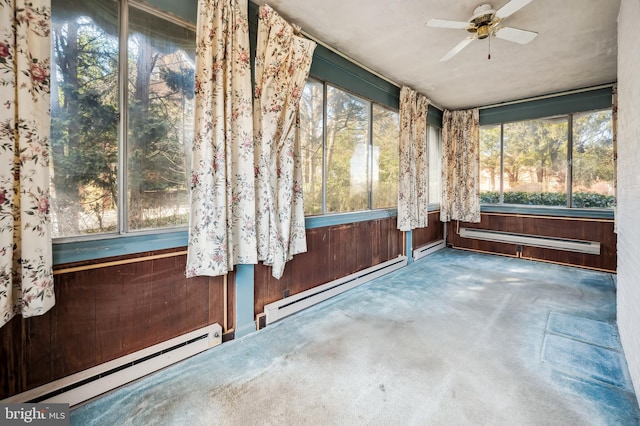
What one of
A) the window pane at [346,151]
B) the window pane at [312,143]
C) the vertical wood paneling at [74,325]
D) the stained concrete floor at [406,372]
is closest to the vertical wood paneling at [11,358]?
the vertical wood paneling at [74,325]

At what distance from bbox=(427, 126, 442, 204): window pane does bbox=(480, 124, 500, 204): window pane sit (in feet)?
2.32

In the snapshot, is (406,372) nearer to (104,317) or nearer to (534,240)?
(104,317)

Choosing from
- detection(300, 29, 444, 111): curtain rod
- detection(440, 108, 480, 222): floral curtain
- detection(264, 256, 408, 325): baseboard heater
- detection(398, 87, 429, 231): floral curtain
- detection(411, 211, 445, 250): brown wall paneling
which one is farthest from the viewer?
detection(440, 108, 480, 222): floral curtain

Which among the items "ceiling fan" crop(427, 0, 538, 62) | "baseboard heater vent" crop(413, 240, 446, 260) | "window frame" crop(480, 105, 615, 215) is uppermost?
"ceiling fan" crop(427, 0, 538, 62)

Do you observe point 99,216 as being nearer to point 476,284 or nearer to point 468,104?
point 476,284

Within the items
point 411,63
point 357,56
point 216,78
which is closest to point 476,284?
point 411,63

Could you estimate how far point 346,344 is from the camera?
2.18 metres

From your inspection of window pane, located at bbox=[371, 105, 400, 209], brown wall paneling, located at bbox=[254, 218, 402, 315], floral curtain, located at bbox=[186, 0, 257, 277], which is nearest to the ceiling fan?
floral curtain, located at bbox=[186, 0, 257, 277]

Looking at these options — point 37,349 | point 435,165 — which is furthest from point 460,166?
point 37,349

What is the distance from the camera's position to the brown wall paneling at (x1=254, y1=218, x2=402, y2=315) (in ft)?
8.26

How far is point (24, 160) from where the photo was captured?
128cm

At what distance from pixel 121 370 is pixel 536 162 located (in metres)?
5.82

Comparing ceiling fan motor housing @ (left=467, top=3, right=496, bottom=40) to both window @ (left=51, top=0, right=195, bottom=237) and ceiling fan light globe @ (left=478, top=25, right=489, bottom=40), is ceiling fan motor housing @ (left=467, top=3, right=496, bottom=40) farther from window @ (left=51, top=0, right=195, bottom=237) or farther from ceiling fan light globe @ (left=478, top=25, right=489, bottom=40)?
window @ (left=51, top=0, right=195, bottom=237)

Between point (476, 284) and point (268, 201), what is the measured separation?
9.29 ft
